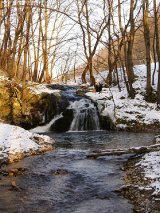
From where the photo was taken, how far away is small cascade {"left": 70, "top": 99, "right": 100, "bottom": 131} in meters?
18.1

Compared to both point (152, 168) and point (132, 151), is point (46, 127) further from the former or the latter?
point (152, 168)

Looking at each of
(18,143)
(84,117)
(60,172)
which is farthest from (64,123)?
(60,172)

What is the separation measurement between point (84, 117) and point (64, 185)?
1167cm

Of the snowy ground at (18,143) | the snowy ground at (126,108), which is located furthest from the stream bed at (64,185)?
the snowy ground at (126,108)

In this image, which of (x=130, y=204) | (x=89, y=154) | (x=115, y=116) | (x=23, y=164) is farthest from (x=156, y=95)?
(x=130, y=204)

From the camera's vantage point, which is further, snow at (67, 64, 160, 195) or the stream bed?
snow at (67, 64, 160, 195)

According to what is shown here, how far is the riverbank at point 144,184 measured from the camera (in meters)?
5.37

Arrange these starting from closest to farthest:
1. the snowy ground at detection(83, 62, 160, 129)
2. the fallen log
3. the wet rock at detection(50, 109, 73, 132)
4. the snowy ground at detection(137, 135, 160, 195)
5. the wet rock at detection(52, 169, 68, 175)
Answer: the snowy ground at detection(137, 135, 160, 195)
the wet rock at detection(52, 169, 68, 175)
the fallen log
the snowy ground at detection(83, 62, 160, 129)
the wet rock at detection(50, 109, 73, 132)

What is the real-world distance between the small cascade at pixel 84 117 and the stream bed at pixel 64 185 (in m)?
7.60

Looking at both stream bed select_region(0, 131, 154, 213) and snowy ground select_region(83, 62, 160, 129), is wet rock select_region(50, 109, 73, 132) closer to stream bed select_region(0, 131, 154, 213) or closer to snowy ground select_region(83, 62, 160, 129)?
snowy ground select_region(83, 62, 160, 129)

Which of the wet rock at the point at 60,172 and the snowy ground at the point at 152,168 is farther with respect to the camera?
the wet rock at the point at 60,172

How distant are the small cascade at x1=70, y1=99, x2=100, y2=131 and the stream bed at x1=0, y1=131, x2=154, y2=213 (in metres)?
7.60

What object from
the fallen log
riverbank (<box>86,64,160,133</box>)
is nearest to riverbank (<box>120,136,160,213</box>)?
the fallen log

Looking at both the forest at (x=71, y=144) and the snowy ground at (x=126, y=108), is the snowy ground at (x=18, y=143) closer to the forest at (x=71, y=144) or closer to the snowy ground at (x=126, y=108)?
the forest at (x=71, y=144)
